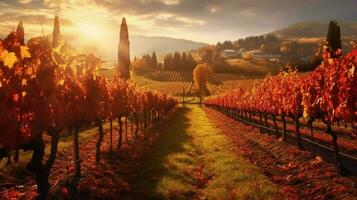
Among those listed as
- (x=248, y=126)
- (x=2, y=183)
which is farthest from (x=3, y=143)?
(x=248, y=126)

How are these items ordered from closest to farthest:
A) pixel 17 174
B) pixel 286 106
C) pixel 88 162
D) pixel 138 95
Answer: pixel 17 174 → pixel 88 162 → pixel 286 106 → pixel 138 95

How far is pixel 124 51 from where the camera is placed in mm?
84562

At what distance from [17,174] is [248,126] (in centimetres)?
3193

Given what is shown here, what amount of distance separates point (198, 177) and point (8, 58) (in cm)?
1149

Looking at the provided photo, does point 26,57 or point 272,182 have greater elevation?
point 26,57

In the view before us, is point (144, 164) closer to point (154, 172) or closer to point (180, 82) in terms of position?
point (154, 172)

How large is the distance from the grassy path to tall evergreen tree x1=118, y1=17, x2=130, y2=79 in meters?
56.8

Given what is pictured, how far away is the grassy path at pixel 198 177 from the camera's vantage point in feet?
51.7

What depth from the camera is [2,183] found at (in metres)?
16.8

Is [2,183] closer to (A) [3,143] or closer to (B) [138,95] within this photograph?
(A) [3,143]

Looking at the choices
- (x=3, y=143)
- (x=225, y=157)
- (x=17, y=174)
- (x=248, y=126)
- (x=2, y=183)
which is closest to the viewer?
(x=3, y=143)

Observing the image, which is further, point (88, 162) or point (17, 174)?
point (88, 162)

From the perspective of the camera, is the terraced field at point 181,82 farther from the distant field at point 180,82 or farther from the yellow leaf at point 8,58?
the yellow leaf at point 8,58

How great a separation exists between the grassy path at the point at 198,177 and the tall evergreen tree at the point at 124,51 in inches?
2237
